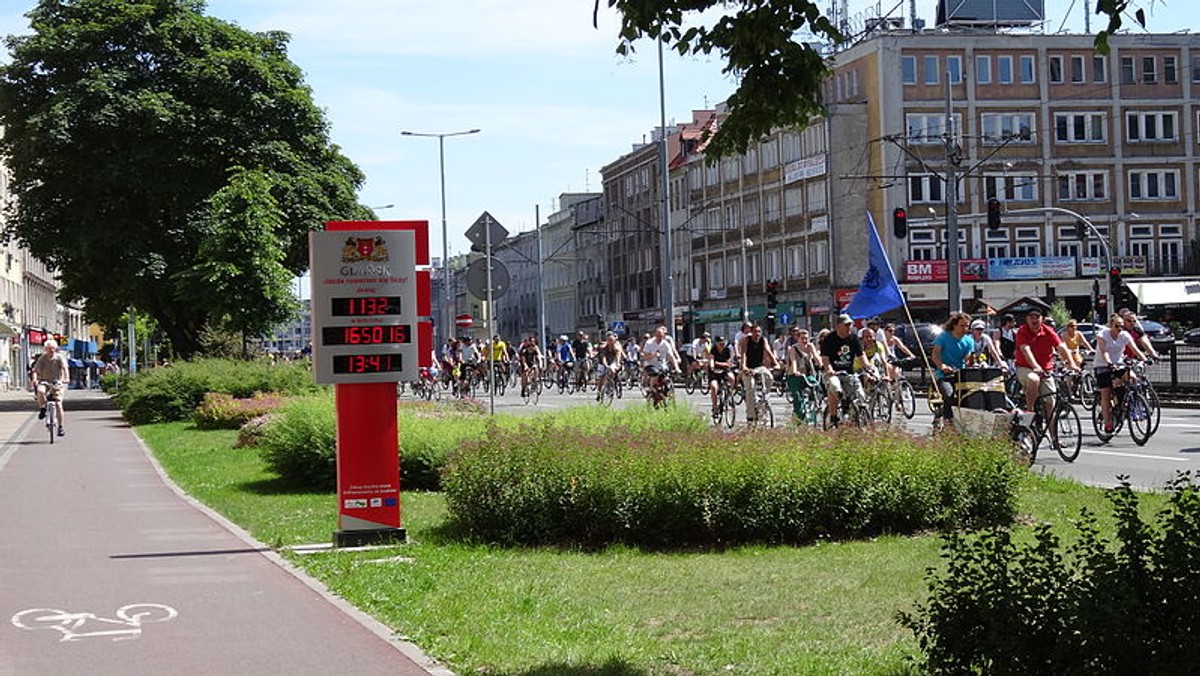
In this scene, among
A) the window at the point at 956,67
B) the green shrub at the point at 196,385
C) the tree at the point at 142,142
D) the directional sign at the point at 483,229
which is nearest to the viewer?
the directional sign at the point at 483,229

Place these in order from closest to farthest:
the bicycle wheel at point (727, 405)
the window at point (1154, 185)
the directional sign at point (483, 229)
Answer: the directional sign at point (483, 229), the bicycle wheel at point (727, 405), the window at point (1154, 185)

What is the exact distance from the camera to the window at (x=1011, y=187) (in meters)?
82.2

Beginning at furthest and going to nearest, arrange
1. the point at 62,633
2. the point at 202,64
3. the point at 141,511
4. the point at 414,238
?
the point at 202,64
the point at 141,511
the point at 414,238
the point at 62,633

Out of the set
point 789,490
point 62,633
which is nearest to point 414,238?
point 789,490

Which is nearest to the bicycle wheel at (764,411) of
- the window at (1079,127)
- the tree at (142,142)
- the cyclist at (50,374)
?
the cyclist at (50,374)

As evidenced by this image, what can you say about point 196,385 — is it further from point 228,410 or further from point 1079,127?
point 1079,127

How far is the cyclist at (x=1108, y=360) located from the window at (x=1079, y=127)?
6405cm

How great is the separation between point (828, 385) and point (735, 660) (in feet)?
52.4

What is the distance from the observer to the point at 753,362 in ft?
87.0

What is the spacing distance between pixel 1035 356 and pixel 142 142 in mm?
37922

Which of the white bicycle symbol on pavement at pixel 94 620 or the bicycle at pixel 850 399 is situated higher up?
the bicycle at pixel 850 399

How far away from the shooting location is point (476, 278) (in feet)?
81.1

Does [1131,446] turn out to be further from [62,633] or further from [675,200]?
[675,200]

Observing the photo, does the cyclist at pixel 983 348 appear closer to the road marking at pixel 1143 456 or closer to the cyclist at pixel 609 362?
the road marking at pixel 1143 456
